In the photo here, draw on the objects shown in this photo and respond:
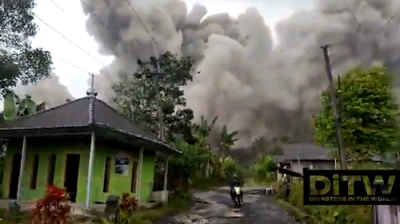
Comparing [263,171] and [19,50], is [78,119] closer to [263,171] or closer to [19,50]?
[19,50]

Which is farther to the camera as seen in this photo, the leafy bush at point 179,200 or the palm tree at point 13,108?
the leafy bush at point 179,200

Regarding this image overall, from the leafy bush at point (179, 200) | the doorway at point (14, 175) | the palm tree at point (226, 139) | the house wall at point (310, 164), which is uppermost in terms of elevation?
the palm tree at point (226, 139)

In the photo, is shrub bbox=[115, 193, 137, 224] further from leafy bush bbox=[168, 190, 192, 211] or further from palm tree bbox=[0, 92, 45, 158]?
palm tree bbox=[0, 92, 45, 158]

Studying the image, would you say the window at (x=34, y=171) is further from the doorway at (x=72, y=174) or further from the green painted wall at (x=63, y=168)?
the doorway at (x=72, y=174)

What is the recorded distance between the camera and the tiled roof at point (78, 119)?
8859 millimetres

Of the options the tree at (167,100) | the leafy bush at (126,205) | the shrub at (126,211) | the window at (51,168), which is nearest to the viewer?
the shrub at (126,211)

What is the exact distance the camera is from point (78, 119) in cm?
911

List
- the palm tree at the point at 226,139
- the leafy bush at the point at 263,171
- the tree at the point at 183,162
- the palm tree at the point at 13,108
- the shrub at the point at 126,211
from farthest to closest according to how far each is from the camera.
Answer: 1. the palm tree at the point at 226,139
2. the leafy bush at the point at 263,171
3. the tree at the point at 183,162
4. the palm tree at the point at 13,108
5. the shrub at the point at 126,211

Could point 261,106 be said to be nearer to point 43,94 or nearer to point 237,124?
point 237,124

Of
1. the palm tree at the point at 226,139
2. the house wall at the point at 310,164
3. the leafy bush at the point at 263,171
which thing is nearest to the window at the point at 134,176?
the house wall at the point at 310,164

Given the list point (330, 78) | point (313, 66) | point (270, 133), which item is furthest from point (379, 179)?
point (270, 133)

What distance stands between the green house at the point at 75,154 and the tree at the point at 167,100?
734 cm

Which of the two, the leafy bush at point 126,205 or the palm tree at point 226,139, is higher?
the palm tree at point 226,139

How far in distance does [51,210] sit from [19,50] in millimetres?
7626
